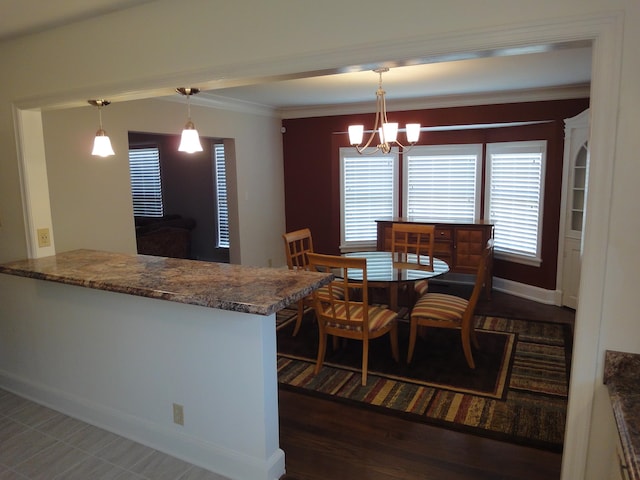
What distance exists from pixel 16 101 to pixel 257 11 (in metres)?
1.92

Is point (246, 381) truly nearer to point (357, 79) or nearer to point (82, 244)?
point (82, 244)

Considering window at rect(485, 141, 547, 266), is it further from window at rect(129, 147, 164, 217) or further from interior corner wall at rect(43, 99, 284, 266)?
window at rect(129, 147, 164, 217)

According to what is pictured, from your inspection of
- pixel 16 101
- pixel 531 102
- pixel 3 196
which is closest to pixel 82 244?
pixel 3 196

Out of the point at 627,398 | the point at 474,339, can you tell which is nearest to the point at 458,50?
the point at 627,398

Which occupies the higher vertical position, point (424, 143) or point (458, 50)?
point (424, 143)

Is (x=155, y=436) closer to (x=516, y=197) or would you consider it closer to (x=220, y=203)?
(x=516, y=197)

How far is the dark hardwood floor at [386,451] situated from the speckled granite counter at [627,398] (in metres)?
1.04

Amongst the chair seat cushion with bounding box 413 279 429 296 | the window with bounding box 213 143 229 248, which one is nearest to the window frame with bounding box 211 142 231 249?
the window with bounding box 213 143 229 248

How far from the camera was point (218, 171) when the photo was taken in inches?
286

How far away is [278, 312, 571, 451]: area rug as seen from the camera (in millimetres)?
2807

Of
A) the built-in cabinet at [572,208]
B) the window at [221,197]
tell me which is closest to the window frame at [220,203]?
the window at [221,197]

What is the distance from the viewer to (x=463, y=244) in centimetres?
549

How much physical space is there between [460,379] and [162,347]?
7.28 ft

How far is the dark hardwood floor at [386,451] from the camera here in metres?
2.32
